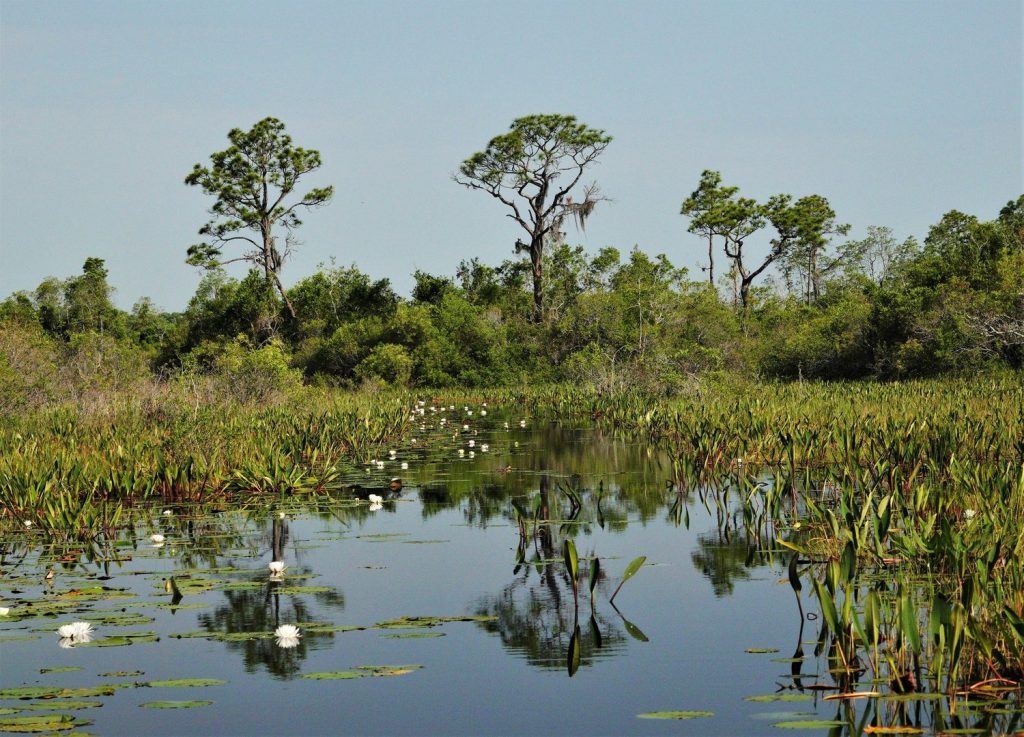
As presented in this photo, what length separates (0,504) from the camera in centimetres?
1077

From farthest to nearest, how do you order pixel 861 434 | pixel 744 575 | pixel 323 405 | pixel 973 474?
1. pixel 323 405
2. pixel 861 434
3. pixel 973 474
4. pixel 744 575

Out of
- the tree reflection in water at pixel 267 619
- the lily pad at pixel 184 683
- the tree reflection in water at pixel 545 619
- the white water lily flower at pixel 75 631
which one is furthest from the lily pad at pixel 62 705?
the tree reflection in water at pixel 545 619

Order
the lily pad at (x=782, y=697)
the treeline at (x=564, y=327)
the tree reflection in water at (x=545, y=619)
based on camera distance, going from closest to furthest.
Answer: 1. the lily pad at (x=782, y=697)
2. the tree reflection in water at (x=545, y=619)
3. the treeline at (x=564, y=327)

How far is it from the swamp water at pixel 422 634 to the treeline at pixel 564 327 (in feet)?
46.6

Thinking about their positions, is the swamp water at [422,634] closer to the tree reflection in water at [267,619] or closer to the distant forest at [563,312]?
the tree reflection in water at [267,619]

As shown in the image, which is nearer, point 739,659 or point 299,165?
point 739,659

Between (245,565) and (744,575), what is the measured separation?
3.97 metres

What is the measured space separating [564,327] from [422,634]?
3733 centimetres

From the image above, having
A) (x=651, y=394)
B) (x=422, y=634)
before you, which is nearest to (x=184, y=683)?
(x=422, y=634)

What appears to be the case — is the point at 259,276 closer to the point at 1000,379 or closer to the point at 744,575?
the point at 1000,379

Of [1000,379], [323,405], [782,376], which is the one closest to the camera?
[323,405]

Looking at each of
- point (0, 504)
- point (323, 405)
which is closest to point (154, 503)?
point (0, 504)

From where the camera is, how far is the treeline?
1179 inches

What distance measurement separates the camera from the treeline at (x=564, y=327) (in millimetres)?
29938
